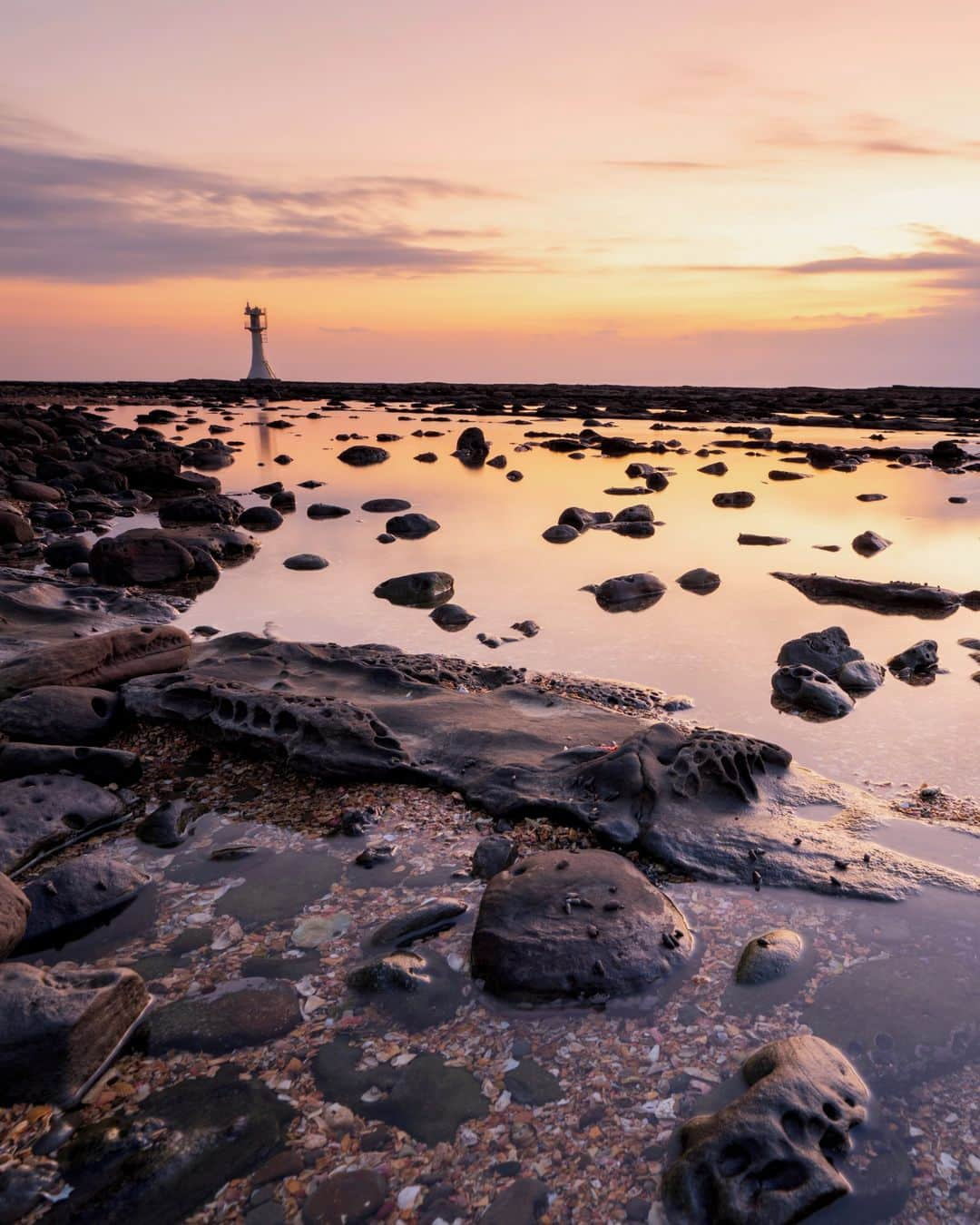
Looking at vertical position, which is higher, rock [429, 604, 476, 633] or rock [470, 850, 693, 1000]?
rock [429, 604, 476, 633]

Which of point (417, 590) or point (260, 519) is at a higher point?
point (260, 519)

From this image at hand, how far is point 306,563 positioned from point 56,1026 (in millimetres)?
8586

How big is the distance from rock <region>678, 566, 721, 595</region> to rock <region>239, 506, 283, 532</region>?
6.63m

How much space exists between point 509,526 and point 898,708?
8.76 meters

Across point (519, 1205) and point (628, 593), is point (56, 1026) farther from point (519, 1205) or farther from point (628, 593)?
point (628, 593)

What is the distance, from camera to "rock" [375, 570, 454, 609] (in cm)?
970

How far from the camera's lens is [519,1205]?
263 cm

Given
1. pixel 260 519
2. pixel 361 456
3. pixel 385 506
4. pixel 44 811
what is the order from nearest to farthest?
pixel 44 811
pixel 260 519
pixel 385 506
pixel 361 456

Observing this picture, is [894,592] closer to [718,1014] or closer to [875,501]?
[718,1014]

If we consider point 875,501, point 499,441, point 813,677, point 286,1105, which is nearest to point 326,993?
point 286,1105

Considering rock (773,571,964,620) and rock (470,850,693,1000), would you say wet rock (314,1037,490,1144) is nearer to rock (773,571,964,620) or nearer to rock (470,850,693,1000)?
rock (470,850,693,1000)

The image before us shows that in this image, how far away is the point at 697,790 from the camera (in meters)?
4.88

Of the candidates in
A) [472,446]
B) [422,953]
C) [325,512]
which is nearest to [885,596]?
[422,953]

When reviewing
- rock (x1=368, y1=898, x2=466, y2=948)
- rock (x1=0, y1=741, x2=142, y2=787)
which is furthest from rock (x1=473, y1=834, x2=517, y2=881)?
rock (x1=0, y1=741, x2=142, y2=787)
